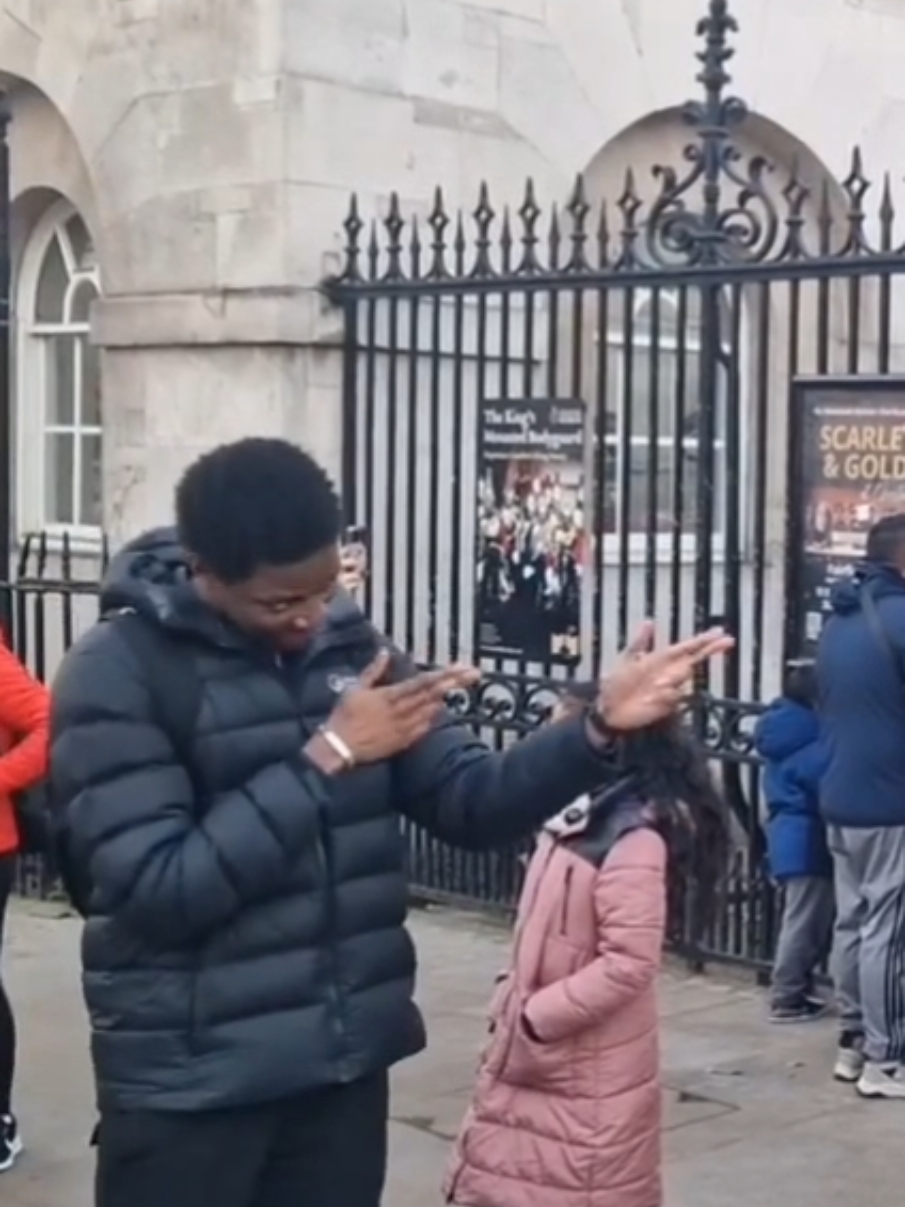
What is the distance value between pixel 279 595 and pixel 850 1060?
420 cm

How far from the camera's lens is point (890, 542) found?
6832 mm

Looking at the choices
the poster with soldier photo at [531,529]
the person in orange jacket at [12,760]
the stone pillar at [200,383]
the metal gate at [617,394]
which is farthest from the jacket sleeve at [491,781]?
the stone pillar at [200,383]

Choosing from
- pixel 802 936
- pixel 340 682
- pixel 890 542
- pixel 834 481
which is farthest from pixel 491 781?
pixel 834 481

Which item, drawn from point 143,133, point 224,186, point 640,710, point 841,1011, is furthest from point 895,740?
point 143,133

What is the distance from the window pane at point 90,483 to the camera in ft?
39.0

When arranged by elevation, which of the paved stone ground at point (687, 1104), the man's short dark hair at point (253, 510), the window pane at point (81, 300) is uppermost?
the window pane at point (81, 300)

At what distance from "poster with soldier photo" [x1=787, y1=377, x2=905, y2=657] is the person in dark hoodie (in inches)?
33.0

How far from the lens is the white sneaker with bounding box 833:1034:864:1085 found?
697 centimetres

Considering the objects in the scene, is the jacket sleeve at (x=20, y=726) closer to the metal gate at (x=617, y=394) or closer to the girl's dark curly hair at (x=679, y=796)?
the girl's dark curly hair at (x=679, y=796)

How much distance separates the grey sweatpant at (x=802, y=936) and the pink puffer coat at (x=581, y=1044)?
9.69ft

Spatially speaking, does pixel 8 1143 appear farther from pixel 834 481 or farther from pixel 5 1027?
pixel 834 481

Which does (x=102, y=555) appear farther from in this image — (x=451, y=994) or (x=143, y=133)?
(x=451, y=994)

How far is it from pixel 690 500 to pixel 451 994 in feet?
10.3

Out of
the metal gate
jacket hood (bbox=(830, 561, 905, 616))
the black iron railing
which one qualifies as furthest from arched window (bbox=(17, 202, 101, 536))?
jacket hood (bbox=(830, 561, 905, 616))
